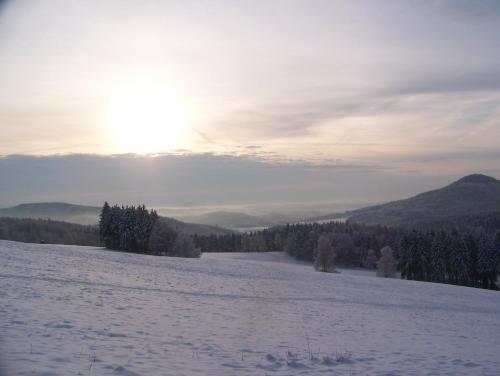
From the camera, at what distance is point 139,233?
7325 cm

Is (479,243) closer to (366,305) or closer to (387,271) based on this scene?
(387,271)

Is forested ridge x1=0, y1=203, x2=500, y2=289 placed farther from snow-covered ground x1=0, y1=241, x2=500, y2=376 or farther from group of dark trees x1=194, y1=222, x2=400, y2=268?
snow-covered ground x1=0, y1=241, x2=500, y2=376

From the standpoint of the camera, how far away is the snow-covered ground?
1070cm

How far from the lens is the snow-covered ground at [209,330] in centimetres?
1070

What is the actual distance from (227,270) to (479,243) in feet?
185

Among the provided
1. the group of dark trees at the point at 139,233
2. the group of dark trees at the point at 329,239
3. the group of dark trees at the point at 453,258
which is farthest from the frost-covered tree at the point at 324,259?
the group of dark trees at the point at 139,233

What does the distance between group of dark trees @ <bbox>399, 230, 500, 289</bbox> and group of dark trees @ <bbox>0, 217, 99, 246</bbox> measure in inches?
3810

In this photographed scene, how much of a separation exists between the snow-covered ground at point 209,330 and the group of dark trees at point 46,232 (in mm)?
117245

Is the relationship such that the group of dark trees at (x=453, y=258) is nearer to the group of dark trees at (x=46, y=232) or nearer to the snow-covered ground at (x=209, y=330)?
the snow-covered ground at (x=209, y=330)

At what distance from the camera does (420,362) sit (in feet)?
42.5

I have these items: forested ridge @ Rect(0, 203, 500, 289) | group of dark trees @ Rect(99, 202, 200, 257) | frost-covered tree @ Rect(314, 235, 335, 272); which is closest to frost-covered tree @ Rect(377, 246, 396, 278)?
forested ridge @ Rect(0, 203, 500, 289)

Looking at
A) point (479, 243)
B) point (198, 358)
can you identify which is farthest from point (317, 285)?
point (479, 243)

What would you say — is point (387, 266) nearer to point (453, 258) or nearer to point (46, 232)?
point (453, 258)

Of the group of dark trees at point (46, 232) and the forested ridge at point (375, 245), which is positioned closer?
the forested ridge at point (375, 245)
